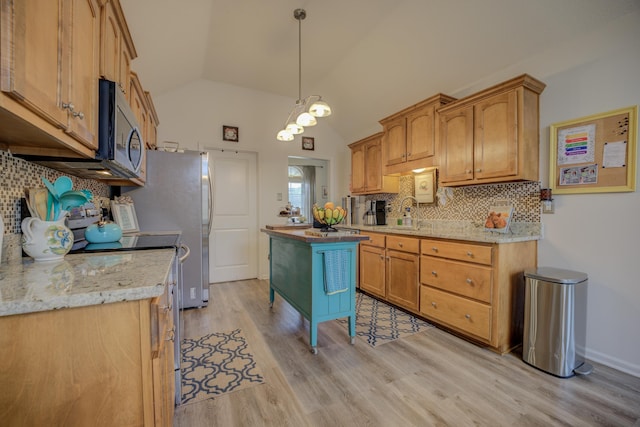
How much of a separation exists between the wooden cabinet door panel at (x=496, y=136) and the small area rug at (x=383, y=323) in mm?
1531

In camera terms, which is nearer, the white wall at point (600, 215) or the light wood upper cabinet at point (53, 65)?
the light wood upper cabinet at point (53, 65)

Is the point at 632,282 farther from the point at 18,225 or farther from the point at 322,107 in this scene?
the point at 18,225

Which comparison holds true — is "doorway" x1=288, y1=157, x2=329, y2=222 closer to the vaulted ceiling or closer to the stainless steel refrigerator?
the vaulted ceiling

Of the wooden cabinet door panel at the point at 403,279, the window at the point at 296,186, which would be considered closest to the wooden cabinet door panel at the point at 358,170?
the wooden cabinet door panel at the point at 403,279

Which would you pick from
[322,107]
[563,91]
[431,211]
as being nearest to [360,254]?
[431,211]

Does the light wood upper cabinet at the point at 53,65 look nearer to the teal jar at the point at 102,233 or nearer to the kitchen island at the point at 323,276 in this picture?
the teal jar at the point at 102,233

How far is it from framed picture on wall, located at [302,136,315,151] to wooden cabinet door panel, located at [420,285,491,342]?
3000 millimetres

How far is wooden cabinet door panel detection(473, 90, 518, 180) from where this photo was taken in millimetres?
2240

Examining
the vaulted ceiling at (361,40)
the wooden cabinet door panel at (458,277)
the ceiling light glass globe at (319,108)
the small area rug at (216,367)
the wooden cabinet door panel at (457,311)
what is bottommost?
the small area rug at (216,367)

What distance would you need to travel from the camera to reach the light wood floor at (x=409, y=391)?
1.49 m

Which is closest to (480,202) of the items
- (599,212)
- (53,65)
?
(599,212)

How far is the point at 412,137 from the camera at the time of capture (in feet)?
10.4

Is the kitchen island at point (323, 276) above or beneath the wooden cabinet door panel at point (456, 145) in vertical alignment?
beneath

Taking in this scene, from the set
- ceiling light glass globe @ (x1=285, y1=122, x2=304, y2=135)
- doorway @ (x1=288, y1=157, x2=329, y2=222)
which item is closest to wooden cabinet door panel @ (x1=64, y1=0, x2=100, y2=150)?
ceiling light glass globe @ (x1=285, y1=122, x2=304, y2=135)
